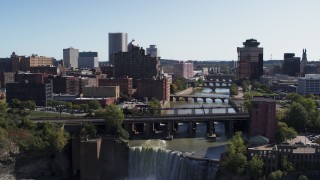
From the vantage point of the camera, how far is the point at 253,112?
235 ft

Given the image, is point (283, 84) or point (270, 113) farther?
point (283, 84)

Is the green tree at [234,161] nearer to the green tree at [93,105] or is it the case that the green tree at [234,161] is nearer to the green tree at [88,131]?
the green tree at [88,131]

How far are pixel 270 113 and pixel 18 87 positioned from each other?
70.2 meters

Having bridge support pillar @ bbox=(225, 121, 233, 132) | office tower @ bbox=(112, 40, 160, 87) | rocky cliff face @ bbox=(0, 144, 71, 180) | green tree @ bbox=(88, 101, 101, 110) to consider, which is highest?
office tower @ bbox=(112, 40, 160, 87)

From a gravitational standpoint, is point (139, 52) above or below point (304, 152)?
above

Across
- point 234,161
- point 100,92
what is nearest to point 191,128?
point 234,161

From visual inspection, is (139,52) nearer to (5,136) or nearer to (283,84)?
(283,84)

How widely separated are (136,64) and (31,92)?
53.5 meters

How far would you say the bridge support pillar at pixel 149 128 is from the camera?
81188 mm

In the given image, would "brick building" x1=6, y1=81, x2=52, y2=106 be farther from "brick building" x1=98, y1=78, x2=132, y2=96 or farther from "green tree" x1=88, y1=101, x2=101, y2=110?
"brick building" x1=98, y1=78, x2=132, y2=96

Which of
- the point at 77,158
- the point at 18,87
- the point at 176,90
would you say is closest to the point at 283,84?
the point at 176,90

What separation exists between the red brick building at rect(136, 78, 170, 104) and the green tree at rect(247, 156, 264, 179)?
83.9m

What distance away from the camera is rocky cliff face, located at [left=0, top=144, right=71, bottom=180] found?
62594 millimetres

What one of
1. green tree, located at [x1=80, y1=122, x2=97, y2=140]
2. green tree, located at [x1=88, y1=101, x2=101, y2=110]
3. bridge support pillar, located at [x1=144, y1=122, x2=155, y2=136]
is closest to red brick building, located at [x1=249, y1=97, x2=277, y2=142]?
bridge support pillar, located at [x1=144, y1=122, x2=155, y2=136]
